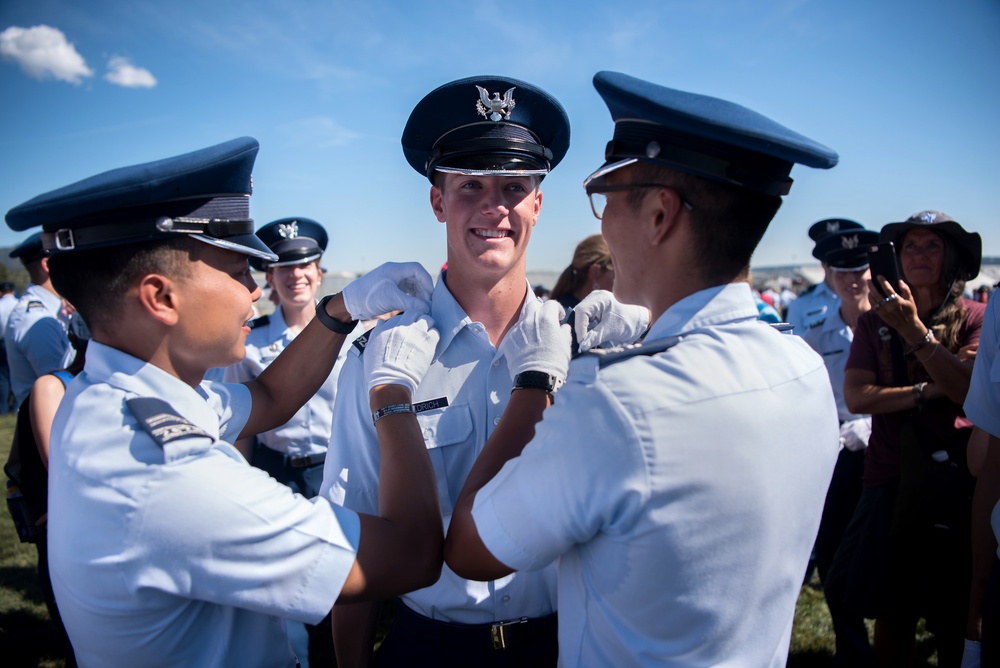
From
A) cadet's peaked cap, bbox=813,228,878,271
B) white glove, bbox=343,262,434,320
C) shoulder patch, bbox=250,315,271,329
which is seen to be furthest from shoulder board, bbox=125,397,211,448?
cadet's peaked cap, bbox=813,228,878,271

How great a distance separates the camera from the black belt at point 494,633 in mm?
2104

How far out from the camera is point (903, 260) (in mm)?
4012

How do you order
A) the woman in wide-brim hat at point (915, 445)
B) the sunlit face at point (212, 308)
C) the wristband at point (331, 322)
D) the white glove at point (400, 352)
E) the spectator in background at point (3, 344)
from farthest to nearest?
the spectator in background at point (3, 344) < the woman in wide-brim hat at point (915, 445) < the wristband at point (331, 322) < the white glove at point (400, 352) < the sunlit face at point (212, 308)

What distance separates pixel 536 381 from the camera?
1848 millimetres

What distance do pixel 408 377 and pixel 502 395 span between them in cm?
44

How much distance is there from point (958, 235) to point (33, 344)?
8155 millimetres

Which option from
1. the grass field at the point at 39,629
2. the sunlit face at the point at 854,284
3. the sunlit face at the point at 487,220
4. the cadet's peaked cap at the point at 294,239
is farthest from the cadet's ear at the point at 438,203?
the sunlit face at the point at 854,284

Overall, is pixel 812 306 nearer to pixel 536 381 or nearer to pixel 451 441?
pixel 451 441

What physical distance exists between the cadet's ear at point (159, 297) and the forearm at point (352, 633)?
131 centimetres

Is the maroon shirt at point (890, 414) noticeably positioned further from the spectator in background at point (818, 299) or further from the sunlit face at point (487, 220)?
the sunlit face at point (487, 220)

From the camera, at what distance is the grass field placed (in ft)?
14.5

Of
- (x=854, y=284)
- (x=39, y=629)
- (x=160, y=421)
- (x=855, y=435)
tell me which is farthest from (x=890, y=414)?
(x=39, y=629)

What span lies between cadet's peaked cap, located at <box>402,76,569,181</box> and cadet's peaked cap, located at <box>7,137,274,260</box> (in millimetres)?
906

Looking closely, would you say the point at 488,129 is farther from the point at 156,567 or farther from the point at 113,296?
the point at 156,567
